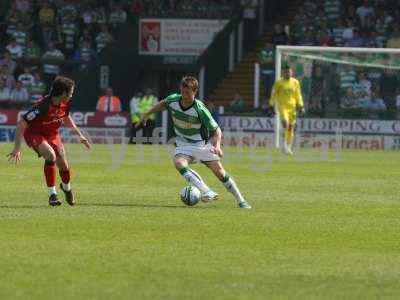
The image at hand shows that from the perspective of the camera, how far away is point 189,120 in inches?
632

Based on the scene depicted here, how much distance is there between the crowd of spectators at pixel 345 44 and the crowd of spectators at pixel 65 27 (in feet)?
10.00

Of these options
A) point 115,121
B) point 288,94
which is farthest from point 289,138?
point 115,121

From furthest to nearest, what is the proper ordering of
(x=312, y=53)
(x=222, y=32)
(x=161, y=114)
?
(x=222, y=32) < (x=161, y=114) < (x=312, y=53)

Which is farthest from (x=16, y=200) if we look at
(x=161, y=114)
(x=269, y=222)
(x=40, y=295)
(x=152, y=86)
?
(x=152, y=86)

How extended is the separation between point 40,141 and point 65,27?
28.2 m

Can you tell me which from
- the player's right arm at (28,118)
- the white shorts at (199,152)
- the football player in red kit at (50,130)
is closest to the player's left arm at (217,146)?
the white shorts at (199,152)

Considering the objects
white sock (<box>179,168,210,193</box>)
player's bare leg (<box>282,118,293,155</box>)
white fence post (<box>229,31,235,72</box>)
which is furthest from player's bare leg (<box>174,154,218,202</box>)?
white fence post (<box>229,31,235,72</box>)

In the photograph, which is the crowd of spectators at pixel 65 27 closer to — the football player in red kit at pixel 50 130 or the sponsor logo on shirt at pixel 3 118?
the sponsor logo on shirt at pixel 3 118

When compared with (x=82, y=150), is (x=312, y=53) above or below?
above

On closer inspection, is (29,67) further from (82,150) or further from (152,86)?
(82,150)

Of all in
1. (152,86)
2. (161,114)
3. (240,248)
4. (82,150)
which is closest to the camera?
(240,248)

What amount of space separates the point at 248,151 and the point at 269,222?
18101 millimetres

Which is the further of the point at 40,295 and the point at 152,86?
the point at 152,86

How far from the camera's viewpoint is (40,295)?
9242 millimetres
